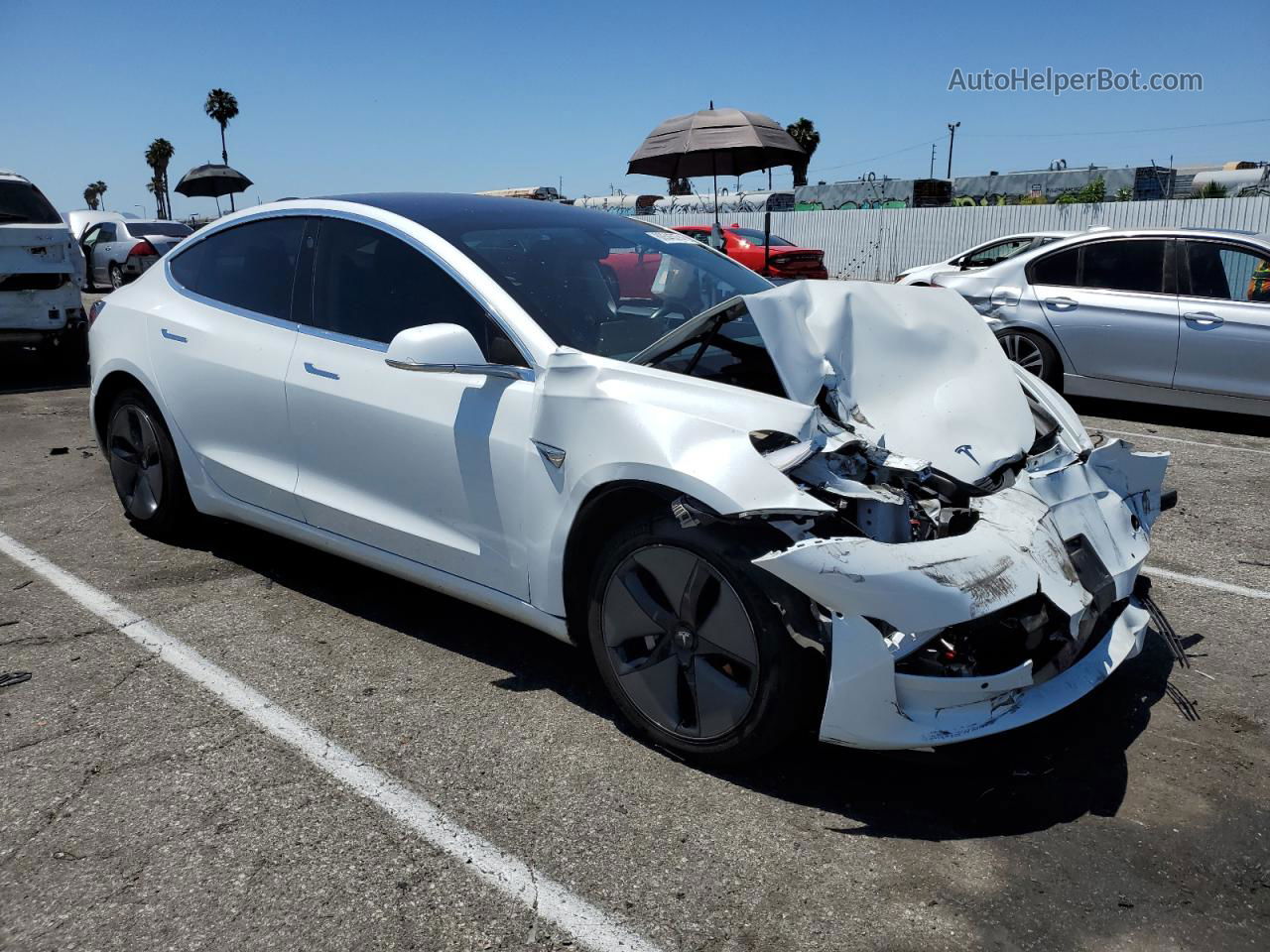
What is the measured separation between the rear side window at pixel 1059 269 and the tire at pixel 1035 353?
1.53 ft

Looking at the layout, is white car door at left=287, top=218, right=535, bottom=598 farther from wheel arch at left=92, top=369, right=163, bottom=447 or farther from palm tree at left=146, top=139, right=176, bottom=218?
palm tree at left=146, top=139, right=176, bottom=218

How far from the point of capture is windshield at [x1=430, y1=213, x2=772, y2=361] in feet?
11.5

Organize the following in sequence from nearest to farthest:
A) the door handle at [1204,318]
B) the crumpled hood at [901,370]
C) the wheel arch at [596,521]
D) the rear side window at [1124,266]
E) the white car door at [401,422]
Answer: the wheel arch at [596,521] → the crumpled hood at [901,370] → the white car door at [401,422] → the door handle at [1204,318] → the rear side window at [1124,266]

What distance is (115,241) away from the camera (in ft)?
63.7

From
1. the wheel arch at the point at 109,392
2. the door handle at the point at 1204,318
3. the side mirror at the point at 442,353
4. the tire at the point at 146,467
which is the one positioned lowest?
the tire at the point at 146,467

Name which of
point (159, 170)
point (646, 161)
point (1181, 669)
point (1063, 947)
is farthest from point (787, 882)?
point (159, 170)

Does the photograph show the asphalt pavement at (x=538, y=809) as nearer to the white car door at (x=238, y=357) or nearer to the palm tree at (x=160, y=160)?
the white car door at (x=238, y=357)

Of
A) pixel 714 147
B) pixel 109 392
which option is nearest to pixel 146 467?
pixel 109 392

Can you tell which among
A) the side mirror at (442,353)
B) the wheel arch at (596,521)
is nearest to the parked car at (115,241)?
the side mirror at (442,353)

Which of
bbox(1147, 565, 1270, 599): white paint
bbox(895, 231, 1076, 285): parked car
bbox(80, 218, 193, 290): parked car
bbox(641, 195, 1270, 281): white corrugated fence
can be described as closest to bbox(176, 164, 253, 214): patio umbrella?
bbox(80, 218, 193, 290): parked car

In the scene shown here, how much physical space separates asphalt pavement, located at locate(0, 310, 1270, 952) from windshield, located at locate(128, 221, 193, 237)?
17245 millimetres

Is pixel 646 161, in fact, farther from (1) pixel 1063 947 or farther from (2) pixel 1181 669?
(1) pixel 1063 947

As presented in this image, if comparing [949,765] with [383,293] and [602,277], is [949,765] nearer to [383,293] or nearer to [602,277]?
[602,277]

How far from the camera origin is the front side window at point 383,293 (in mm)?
3500
